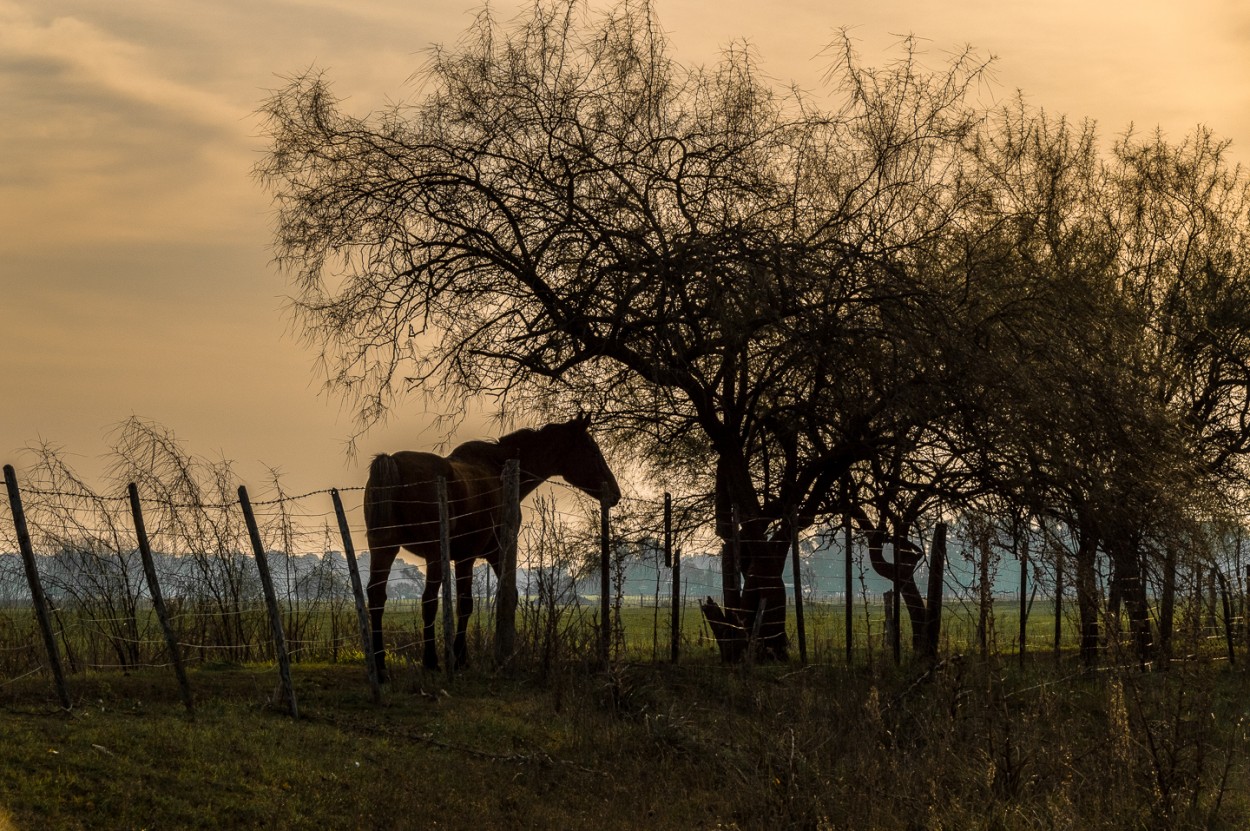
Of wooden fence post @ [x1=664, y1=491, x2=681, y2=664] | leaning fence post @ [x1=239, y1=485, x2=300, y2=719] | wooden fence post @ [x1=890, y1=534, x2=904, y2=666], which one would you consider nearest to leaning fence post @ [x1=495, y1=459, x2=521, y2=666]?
wooden fence post @ [x1=664, y1=491, x2=681, y2=664]

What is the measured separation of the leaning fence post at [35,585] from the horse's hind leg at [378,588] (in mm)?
3364

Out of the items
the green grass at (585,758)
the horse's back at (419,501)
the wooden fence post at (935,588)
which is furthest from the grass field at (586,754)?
the wooden fence post at (935,588)

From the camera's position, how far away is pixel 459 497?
13414 millimetres

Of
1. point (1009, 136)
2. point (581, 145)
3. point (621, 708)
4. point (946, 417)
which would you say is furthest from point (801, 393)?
point (1009, 136)

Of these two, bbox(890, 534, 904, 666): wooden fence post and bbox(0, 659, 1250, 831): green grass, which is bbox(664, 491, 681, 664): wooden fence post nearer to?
bbox(0, 659, 1250, 831): green grass

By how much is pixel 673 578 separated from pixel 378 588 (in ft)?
11.6

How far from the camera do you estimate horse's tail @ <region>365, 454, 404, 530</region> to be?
12578 millimetres

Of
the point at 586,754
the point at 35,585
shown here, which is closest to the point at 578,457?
the point at 586,754

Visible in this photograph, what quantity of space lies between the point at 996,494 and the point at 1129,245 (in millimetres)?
7600

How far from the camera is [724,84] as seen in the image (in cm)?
1476

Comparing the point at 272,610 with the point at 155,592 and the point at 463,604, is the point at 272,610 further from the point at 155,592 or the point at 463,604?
the point at 463,604

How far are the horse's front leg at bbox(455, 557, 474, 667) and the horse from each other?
0.03ft

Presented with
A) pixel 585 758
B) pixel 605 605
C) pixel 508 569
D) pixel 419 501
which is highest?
pixel 419 501

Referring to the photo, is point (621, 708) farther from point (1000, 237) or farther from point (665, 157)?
point (1000, 237)
